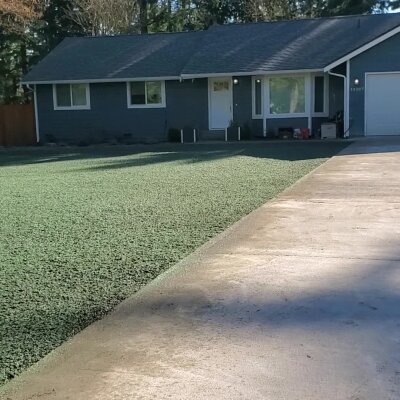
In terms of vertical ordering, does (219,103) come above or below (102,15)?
below

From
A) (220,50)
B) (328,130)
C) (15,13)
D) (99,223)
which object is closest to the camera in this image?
(99,223)

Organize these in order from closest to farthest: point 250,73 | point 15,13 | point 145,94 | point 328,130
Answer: point 328,130, point 250,73, point 145,94, point 15,13

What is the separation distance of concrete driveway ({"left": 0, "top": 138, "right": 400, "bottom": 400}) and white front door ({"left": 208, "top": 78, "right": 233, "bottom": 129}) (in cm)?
1730

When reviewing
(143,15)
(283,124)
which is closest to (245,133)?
(283,124)

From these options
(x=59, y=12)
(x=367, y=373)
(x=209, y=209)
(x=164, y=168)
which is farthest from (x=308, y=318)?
(x=59, y=12)

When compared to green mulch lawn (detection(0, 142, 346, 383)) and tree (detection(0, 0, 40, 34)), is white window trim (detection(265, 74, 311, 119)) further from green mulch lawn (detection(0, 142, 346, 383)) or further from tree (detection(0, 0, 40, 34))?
tree (detection(0, 0, 40, 34))

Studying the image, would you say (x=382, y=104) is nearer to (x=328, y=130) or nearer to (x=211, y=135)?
(x=328, y=130)

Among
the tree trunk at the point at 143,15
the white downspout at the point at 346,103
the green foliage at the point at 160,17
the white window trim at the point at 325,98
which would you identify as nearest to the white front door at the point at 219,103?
the white window trim at the point at 325,98

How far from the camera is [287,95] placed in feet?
75.8

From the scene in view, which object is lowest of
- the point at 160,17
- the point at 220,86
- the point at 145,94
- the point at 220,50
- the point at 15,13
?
the point at 145,94

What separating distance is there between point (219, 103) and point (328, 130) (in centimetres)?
481

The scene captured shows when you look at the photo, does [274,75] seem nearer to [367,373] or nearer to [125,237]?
[125,237]

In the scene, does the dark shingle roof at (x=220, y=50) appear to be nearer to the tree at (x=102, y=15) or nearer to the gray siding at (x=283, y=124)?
the gray siding at (x=283, y=124)

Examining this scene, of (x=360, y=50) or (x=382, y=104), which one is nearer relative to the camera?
(x=360, y=50)
